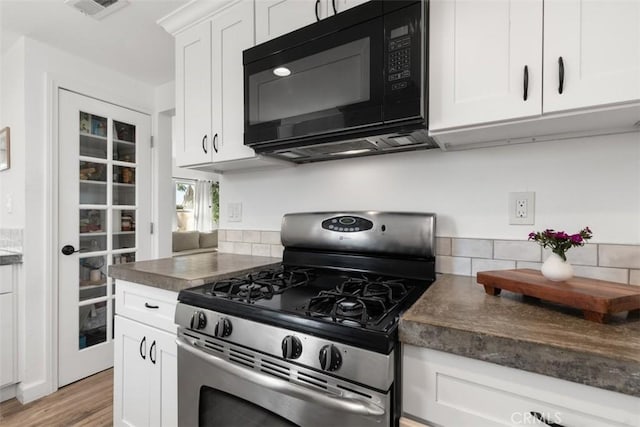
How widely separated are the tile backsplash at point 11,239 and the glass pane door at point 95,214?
8.5 inches

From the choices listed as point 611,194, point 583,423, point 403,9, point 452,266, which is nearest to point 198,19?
point 403,9

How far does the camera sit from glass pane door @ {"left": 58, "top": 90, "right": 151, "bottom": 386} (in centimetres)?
221

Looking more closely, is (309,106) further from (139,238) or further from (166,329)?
(139,238)

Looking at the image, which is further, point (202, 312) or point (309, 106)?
point (309, 106)

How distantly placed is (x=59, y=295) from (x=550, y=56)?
117 inches

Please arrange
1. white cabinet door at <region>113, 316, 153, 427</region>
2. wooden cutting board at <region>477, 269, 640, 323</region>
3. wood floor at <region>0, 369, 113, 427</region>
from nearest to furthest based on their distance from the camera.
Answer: wooden cutting board at <region>477, 269, 640, 323</region>, white cabinet door at <region>113, 316, 153, 427</region>, wood floor at <region>0, 369, 113, 427</region>

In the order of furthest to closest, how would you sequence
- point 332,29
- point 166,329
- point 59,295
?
point 59,295 < point 166,329 < point 332,29

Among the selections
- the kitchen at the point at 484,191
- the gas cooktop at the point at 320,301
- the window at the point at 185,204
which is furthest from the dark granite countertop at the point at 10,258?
the window at the point at 185,204

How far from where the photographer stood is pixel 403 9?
1.03m

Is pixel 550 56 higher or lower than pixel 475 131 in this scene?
higher

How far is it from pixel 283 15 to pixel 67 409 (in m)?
2.59

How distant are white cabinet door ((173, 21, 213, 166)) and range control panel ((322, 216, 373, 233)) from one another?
72 cm

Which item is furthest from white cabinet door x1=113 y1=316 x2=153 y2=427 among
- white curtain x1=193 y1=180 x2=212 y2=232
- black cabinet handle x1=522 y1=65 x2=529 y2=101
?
white curtain x1=193 y1=180 x2=212 y2=232

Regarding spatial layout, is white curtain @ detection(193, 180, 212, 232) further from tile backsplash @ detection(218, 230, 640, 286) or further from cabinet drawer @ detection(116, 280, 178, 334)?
tile backsplash @ detection(218, 230, 640, 286)
